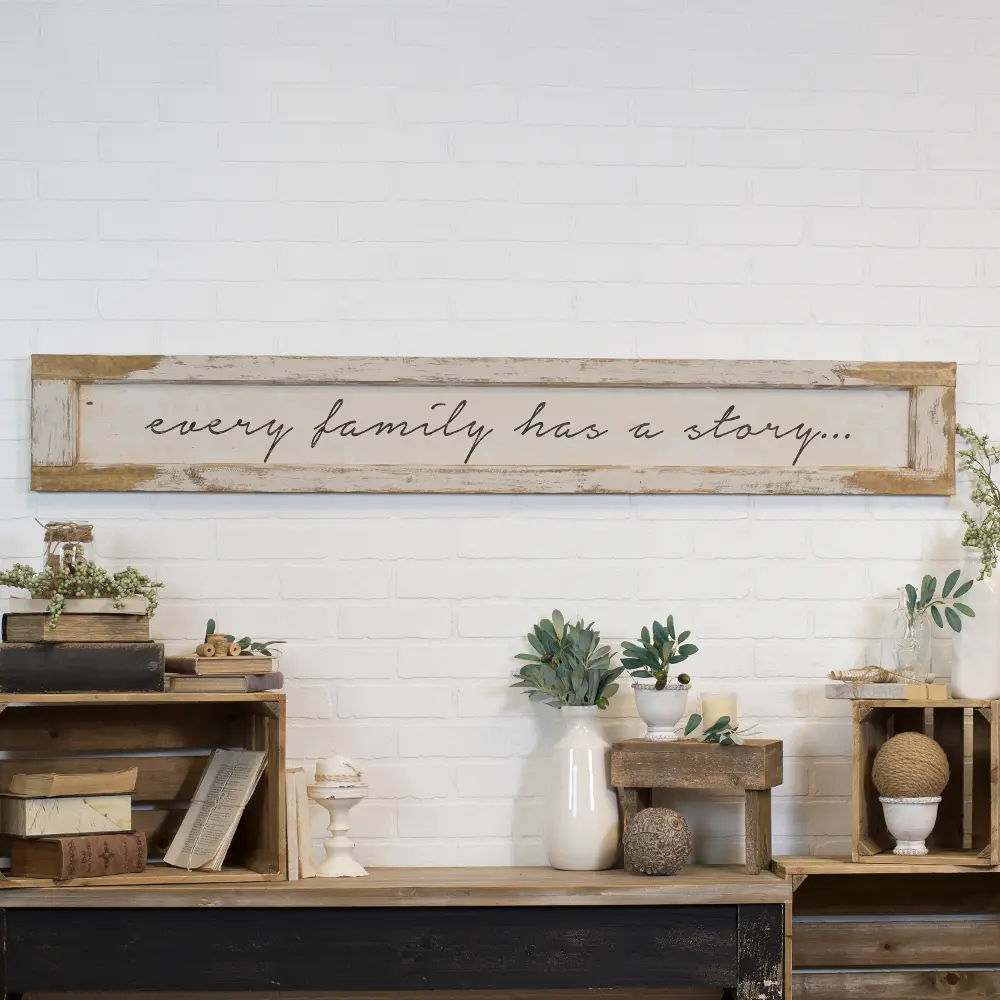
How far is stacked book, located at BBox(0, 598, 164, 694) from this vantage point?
6.66 ft

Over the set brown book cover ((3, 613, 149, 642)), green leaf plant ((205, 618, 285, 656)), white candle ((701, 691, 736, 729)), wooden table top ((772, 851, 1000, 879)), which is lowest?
wooden table top ((772, 851, 1000, 879))

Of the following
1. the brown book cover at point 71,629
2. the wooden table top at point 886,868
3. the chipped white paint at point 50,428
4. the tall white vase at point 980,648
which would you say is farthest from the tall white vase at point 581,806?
the chipped white paint at point 50,428

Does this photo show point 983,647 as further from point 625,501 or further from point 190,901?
point 190,901

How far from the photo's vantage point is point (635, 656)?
2227mm

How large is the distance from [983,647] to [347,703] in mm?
Result: 1157

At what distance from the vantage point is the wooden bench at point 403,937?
6.48 ft

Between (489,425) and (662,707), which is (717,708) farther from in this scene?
(489,425)

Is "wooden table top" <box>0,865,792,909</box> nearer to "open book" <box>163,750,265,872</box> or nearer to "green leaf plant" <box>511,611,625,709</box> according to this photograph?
"open book" <box>163,750,265,872</box>

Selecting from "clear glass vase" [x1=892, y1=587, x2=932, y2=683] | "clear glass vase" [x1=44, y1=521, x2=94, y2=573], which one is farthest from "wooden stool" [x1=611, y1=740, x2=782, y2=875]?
"clear glass vase" [x1=44, y1=521, x2=94, y2=573]

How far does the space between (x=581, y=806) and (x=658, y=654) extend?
30 cm

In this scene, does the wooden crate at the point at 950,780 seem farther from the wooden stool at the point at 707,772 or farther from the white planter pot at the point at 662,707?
the white planter pot at the point at 662,707

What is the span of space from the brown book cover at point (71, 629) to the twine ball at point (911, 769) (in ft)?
4.28

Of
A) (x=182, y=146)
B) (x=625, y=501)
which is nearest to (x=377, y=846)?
(x=625, y=501)

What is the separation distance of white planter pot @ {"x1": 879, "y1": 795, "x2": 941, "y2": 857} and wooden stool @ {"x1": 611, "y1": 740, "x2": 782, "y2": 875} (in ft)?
0.69
